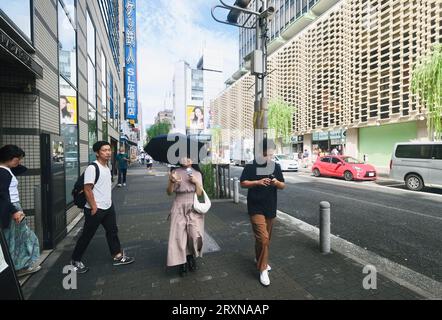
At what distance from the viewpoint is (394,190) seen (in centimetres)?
1047

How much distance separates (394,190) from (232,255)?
376 inches

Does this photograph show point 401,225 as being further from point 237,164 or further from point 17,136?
point 237,164

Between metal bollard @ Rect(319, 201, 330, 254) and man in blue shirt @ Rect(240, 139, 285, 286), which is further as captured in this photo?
metal bollard @ Rect(319, 201, 330, 254)

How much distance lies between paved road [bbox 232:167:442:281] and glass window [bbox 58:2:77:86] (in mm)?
7205

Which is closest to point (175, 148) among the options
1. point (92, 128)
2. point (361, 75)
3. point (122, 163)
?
point (92, 128)

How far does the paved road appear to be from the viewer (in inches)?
165

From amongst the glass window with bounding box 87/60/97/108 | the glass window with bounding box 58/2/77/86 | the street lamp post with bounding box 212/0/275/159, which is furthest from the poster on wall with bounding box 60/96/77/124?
the street lamp post with bounding box 212/0/275/159

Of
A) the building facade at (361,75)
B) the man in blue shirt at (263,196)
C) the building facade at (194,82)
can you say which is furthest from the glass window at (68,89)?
the building facade at (194,82)

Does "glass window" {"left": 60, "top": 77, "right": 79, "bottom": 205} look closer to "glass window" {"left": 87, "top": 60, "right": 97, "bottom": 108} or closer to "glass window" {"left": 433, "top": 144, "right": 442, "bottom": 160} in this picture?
"glass window" {"left": 87, "top": 60, "right": 97, "bottom": 108}

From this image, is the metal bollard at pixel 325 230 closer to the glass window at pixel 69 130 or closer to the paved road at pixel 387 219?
the paved road at pixel 387 219

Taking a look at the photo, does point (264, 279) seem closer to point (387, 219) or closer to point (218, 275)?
point (218, 275)

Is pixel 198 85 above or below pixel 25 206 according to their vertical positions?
above

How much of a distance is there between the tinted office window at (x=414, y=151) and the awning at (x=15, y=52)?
12741 millimetres

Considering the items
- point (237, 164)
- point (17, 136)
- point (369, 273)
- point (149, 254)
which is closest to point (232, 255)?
point (149, 254)
